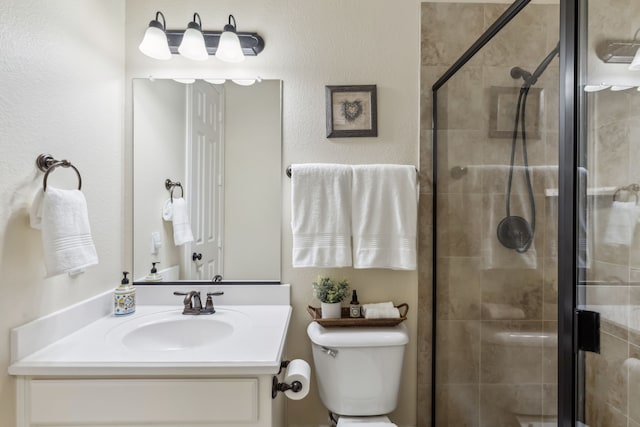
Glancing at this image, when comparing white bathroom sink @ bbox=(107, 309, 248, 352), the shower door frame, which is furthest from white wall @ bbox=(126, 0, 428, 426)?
the shower door frame

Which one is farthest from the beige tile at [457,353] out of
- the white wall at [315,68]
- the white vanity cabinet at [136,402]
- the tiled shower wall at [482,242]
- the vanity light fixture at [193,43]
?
the vanity light fixture at [193,43]

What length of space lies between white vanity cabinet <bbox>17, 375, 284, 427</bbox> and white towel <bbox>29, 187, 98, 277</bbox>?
1.08ft

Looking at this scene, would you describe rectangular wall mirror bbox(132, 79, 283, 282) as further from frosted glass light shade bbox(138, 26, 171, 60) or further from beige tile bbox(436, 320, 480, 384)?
beige tile bbox(436, 320, 480, 384)

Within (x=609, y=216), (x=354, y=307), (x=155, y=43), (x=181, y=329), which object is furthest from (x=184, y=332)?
(x=609, y=216)

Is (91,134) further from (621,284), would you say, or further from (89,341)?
(621,284)

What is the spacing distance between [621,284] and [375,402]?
1017mm

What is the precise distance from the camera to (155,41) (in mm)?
1473

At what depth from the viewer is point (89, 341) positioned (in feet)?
3.80

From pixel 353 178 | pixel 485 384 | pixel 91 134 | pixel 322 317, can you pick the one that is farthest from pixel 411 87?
pixel 91 134

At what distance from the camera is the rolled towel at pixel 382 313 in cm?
150

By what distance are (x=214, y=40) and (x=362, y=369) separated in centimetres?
157

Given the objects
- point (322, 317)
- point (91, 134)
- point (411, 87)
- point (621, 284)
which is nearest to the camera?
point (621, 284)

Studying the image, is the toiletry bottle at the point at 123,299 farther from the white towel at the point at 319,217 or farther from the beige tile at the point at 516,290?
the beige tile at the point at 516,290

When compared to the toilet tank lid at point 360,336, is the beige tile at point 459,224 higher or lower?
higher
